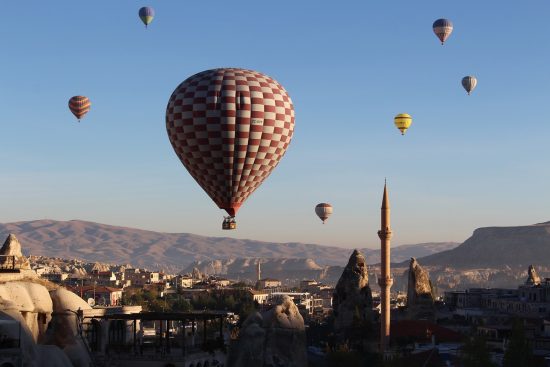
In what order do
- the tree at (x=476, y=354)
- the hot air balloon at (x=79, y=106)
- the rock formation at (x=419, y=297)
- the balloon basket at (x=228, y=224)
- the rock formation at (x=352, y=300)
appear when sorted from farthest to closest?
the rock formation at (x=419, y=297), the rock formation at (x=352, y=300), the hot air balloon at (x=79, y=106), the tree at (x=476, y=354), the balloon basket at (x=228, y=224)

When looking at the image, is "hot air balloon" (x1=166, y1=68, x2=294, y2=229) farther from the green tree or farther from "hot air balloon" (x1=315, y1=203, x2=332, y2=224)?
"hot air balloon" (x1=315, y1=203, x2=332, y2=224)

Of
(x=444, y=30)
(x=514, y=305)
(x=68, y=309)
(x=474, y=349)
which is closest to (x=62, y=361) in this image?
(x=68, y=309)

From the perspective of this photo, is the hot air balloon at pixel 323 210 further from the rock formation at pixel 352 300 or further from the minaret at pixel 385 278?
the minaret at pixel 385 278

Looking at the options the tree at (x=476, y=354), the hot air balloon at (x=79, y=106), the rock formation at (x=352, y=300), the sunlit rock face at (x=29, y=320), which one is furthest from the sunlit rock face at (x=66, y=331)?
the rock formation at (x=352, y=300)

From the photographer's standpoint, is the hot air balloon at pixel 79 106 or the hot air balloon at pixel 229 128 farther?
the hot air balloon at pixel 79 106

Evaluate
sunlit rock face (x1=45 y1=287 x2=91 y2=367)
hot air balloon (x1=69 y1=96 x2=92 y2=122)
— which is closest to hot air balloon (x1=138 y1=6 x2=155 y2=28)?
hot air balloon (x1=69 y1=96 x2=92 y2=122)

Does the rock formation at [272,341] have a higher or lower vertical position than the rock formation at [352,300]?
lower

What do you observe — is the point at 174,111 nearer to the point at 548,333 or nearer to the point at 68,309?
the point at 68,309

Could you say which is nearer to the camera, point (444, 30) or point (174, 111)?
point (174, 111)
